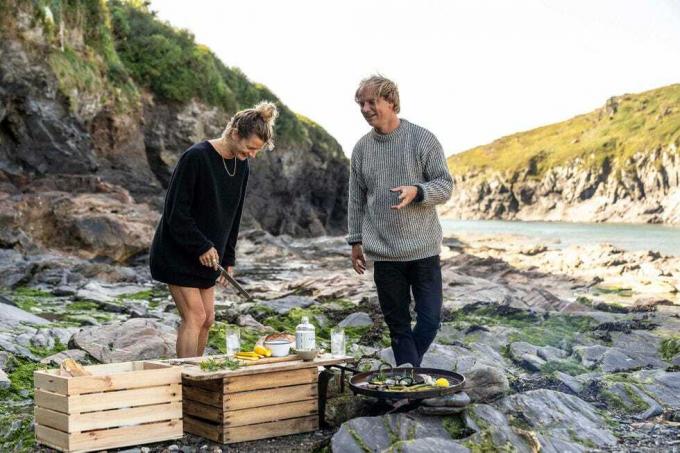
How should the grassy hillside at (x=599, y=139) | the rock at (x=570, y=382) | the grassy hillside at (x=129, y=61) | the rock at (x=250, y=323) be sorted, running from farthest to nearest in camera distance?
the grassy hillside at (x=599, y=139)
the grassy hillside at (x=129, y=61)
the rock at (x=250, y=323)
the rock at (x=570, y=382)

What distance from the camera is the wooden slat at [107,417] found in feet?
16.6

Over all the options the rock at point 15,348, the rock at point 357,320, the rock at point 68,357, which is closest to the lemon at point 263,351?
the rock at point 68,357

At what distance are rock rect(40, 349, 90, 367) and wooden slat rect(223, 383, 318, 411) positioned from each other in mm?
2544

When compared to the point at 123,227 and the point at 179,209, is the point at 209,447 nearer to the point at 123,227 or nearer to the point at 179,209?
the point at 179,209

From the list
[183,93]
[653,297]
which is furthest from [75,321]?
[183,93]

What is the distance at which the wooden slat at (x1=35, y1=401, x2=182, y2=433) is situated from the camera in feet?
16.6

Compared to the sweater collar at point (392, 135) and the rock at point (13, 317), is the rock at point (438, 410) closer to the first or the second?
the sweater collar at point (392, 135)

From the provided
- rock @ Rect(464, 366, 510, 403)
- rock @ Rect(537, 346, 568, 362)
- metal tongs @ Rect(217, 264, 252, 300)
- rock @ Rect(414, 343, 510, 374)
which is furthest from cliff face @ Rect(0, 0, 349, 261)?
rock @ Rect(464, 366, 510, 403)

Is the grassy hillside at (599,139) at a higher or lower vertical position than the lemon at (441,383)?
higher

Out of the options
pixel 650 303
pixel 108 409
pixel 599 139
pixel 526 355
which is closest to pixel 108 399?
pixel 108 409

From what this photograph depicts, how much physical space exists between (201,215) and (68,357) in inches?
90.6

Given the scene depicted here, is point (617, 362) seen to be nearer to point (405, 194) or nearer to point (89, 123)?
point (405, 194)

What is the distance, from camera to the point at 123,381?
525 centimetres

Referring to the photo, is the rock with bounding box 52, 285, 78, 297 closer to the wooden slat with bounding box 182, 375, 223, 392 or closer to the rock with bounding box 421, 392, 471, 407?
the wooden slat with bounding box 182, 375, 223, 392
